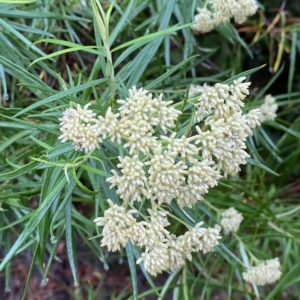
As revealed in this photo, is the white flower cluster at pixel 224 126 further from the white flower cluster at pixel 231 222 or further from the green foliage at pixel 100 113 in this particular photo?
the white flower cluster at pixel 231 222

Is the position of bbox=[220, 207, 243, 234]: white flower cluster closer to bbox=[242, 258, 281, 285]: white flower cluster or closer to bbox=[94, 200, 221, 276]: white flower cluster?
bbox=[242, 258, 281, 285]: white flower cluster

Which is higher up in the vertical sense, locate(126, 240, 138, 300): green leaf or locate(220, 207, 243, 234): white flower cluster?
locate(126, 240, 138, 300): green leaf

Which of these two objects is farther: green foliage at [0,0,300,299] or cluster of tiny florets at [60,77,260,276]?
green foliage at [0,0,300,299]

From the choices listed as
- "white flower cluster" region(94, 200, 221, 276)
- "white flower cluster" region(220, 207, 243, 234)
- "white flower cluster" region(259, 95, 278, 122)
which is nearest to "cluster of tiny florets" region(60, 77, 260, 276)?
"white flower cluster" region(94, 200, 221, 276)

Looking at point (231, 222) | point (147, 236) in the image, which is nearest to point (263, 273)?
point (231, 222)

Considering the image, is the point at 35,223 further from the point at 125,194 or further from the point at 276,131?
the point at 276,131

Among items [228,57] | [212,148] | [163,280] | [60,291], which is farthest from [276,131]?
[212,148]
